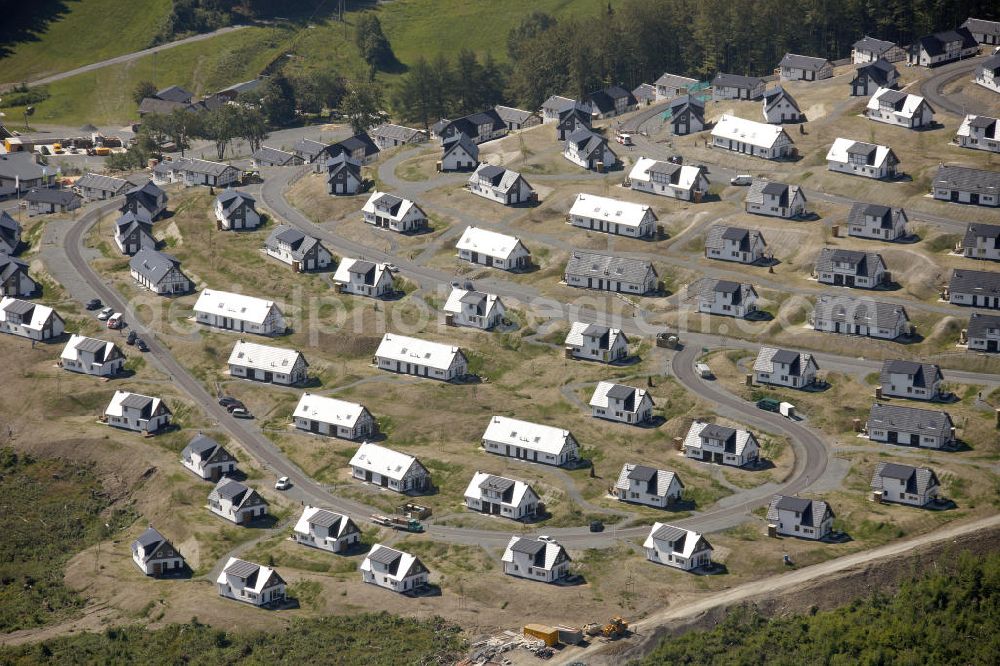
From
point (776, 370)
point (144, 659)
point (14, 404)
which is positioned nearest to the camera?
point (144, 659)

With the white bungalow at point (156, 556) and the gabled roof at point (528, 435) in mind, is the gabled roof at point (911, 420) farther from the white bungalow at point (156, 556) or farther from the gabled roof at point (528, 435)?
the white bungalow at point (156, 556)

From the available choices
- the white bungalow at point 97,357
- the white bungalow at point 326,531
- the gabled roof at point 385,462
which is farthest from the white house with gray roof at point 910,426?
the white bungalow at point 97,357

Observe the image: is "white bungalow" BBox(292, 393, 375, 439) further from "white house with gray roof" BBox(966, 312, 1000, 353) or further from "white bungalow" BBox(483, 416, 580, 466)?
"white house with gray roof" BBox(966, 312, 1000, 353)

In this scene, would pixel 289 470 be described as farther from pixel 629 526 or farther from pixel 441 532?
pixel 629 526

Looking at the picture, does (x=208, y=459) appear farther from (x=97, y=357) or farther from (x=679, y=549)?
(x=679, y=549)

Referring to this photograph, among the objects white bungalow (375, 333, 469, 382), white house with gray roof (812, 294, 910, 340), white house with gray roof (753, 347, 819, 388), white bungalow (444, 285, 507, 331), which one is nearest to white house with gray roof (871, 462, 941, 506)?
white house with gray roof (753, 347, 819, 388)

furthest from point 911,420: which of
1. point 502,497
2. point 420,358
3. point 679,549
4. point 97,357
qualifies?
point 97,357

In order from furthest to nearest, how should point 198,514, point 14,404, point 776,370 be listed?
point 14,404, point 776,370, point 198,514

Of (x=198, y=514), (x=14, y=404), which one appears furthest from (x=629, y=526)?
(x=14, y=404)
